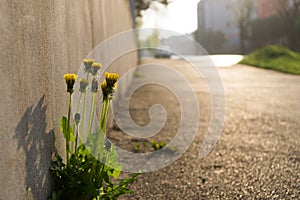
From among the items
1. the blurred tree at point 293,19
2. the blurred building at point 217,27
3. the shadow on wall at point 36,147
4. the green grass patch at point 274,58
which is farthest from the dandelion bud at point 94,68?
the blurred building at point 217,27

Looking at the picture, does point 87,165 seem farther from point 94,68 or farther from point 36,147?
point 94,68

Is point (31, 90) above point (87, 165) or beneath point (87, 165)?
above

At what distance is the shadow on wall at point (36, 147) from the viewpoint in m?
1.35

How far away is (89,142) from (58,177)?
193 mm

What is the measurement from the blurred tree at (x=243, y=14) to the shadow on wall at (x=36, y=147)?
1651 inches

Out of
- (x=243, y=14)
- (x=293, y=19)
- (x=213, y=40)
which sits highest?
(x=243, y=14)

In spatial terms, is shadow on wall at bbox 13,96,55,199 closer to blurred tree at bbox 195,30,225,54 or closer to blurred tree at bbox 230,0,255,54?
blurred tree at bbox 230,0,255,54

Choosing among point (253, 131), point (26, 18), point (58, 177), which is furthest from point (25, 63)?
point (253, 131)

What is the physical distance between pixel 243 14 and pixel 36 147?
43.4 meters

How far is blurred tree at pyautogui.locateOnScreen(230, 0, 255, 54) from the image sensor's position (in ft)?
137

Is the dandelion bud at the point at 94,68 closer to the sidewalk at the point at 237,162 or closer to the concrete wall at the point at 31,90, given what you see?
the concrete wall at the point at 31,90

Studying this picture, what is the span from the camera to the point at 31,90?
4.65 ft

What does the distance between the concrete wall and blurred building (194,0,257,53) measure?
182 ft

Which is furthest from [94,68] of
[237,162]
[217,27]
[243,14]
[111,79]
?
[217,27]
